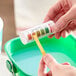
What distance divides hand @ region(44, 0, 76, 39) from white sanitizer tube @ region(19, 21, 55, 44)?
2 cm

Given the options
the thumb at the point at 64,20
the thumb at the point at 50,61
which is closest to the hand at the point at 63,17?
the thumb at the point at 64,20

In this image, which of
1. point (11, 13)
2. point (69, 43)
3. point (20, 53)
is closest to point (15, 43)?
point (20, 53)

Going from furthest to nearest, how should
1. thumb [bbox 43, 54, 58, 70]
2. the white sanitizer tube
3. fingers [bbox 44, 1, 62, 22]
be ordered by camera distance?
fingers [bbox 44, 1, 62, 22]
the white sanitizer tube
thumb [bbox 43, 54, 58, 70]

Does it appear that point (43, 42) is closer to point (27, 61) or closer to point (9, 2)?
point (27, 61)

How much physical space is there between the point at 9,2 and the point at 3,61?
357mm

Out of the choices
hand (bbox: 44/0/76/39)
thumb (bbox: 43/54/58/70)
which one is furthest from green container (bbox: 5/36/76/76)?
thumb (bbox: 43/54/58/70)

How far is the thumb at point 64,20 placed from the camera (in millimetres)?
606

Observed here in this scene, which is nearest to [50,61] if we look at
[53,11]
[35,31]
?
[35,31]

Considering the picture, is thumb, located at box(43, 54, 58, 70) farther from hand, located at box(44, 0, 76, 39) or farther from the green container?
the green container

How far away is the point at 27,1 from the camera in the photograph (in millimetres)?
945

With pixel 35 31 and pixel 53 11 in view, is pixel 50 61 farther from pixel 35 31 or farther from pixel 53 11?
pixel 53 11

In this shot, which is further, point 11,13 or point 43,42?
point 11,13

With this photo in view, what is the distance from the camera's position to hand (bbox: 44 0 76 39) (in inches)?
24.2

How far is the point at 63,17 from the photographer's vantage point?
0.61 meters
